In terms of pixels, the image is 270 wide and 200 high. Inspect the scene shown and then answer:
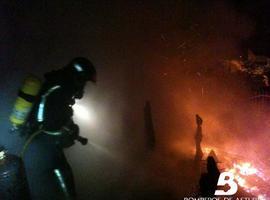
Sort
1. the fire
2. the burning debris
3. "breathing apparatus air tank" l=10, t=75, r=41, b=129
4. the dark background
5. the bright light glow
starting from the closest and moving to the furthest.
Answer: "breathing apparatus air tank" l=10, t=75, r=41, b=129 → the dark background → the fire → the bright light glow → the burning debris

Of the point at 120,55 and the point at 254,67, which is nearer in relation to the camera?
the point at 120,55

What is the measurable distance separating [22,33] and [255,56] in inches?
293

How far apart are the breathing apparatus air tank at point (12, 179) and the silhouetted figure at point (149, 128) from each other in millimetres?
3915

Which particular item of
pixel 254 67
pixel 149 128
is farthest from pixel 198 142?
pixel 254 67

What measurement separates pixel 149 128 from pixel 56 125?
163 inches

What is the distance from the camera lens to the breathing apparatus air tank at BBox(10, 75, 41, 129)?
4.36 meters

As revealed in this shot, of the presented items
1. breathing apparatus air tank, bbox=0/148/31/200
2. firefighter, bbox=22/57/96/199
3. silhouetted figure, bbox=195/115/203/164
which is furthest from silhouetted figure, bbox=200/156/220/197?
breathing apparatus air tank, bbox=0/148/31/200

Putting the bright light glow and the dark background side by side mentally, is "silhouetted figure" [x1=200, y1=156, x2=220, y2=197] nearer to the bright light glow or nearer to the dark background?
the dark background

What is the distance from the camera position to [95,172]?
7141mm

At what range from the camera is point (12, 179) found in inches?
185

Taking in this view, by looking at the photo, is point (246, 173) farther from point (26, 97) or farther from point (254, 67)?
point (26, 97)

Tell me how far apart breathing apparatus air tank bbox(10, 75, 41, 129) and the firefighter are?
0.10 metres

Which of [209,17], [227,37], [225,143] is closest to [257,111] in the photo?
[225,143]

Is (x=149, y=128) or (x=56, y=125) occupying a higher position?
(x=149, y=128)
